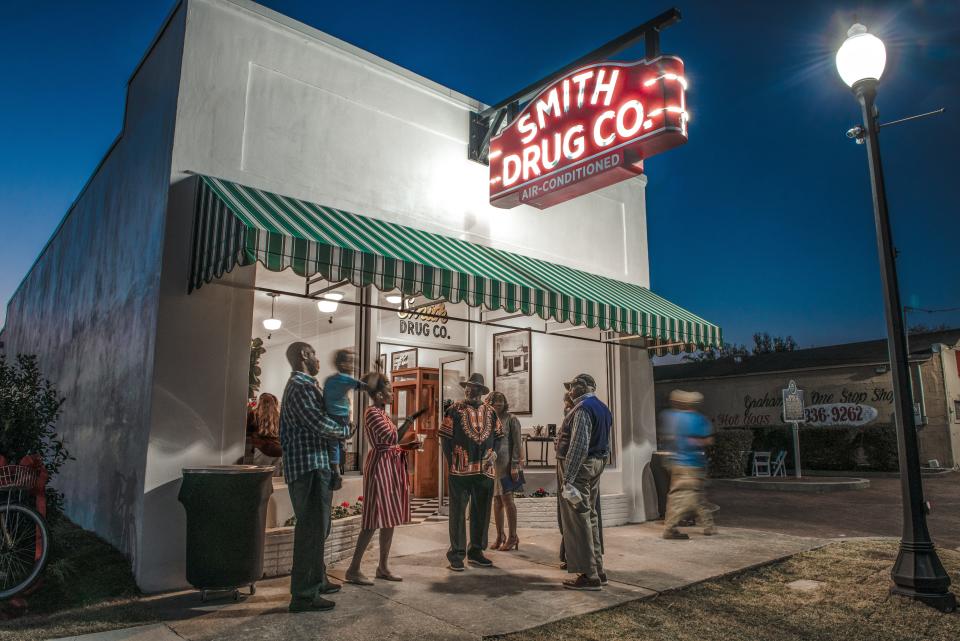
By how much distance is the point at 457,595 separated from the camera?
544 centimetres

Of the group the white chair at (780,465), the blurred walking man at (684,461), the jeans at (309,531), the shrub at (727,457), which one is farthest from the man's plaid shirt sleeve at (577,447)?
the white chair at (780,465)

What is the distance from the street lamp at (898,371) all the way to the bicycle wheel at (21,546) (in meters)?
7.22

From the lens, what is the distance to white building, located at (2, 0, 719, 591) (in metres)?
5.88

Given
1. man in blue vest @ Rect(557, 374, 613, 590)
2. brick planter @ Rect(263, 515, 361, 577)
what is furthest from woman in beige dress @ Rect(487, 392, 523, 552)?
brick planter @ Rect(263, 515, 361, 577)

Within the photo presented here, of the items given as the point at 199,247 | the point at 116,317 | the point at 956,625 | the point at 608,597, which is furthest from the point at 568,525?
the point at 116,317

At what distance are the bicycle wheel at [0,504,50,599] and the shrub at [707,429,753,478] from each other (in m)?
18.1

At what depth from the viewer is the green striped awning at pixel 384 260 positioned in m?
5.39

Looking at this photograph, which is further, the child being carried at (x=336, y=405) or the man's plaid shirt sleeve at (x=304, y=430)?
the child being carried at (x=336, y=405)

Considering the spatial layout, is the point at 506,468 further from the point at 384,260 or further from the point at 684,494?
the point at 384,260

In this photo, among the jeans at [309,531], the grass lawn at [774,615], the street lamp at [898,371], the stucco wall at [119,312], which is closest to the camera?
the grass lawn at [774,615]

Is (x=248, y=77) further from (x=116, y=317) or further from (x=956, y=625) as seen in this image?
(x=956, y=625)

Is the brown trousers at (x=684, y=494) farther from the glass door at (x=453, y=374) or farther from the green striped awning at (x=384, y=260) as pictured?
the glass door at (x=453, y=374)

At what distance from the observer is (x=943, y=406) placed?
23.4 m

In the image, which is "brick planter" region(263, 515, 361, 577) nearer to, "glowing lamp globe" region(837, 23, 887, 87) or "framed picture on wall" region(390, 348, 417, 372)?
"framed picture on wall" region(390, 348, 417, 372)
